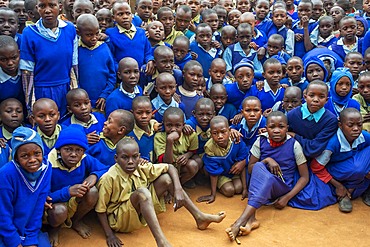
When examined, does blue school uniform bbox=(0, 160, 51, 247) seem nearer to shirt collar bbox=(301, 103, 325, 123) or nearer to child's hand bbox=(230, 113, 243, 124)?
child's hand bbox=(230, 113, 243, 124)

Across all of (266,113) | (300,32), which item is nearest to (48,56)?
(266,113)

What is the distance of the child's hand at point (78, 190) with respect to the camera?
3240 millimetres

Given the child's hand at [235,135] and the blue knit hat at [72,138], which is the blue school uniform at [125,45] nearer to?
the child's hand at [235,135]

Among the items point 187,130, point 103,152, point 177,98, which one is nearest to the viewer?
point 103,152

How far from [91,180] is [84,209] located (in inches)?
9.5

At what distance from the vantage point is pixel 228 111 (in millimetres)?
4688

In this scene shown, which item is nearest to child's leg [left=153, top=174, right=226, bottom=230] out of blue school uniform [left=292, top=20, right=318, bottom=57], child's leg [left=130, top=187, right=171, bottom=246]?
child's leg [left=130, top=187, right=171, bottom=246]

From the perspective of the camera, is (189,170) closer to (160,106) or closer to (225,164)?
(225,164)

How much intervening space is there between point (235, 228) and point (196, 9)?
147 inches

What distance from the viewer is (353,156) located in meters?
4.01

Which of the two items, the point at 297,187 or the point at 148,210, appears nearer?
the point at 148,210

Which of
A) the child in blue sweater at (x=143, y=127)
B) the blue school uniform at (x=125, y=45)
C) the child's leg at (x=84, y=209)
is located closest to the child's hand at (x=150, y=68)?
the blue school uniform at (x=125, y=45)

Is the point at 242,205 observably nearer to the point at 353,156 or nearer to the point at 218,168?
the point at 218,168

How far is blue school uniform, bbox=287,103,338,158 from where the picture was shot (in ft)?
13.1
